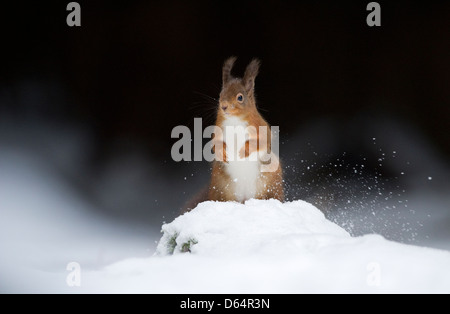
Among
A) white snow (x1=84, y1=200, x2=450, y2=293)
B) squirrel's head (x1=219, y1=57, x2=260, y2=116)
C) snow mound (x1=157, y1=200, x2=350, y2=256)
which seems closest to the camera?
white snow (x1=84, y1=200, x2=450, y2=293)

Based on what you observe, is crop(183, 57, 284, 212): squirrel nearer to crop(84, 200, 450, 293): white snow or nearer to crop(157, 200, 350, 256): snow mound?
crop(157, 200, 350, 256): snow mound

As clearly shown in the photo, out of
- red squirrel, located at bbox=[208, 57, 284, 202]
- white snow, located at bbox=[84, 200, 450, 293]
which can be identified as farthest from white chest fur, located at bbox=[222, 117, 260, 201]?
white snow, located at bbox=[84, 200, 450, 293]

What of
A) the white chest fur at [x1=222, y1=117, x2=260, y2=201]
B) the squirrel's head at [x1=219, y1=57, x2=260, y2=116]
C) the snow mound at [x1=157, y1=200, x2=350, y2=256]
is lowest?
the snow mound at [x1=157, y1=200, x2=350, y2=256]

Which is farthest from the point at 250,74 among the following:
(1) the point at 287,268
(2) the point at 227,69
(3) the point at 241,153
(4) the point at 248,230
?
(1) the point at 287,268

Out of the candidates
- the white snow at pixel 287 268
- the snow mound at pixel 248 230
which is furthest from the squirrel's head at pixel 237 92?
the white snow at pixel 287 268

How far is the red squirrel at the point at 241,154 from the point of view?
2.63m

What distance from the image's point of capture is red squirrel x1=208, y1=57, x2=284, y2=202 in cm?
263

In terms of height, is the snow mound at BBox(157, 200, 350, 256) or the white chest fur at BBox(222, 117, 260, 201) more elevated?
the white chest fur at BBox(222, 117, 260, 201)

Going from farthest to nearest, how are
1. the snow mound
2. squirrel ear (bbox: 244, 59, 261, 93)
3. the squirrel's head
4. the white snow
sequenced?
squirrel ear (bbox: 244, 59, 261, 93)
the squirrel's head
the snow mound
the white snow

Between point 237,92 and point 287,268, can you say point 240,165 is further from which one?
point 287,268

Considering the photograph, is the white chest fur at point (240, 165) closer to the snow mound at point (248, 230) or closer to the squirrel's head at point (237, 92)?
the squirrel's head at point (237, 92)

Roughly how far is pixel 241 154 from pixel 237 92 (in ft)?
1.16

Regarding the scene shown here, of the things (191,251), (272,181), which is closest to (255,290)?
(191,251)

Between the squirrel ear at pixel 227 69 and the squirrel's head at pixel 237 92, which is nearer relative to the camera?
the squirrel's head at pixel 237 92
